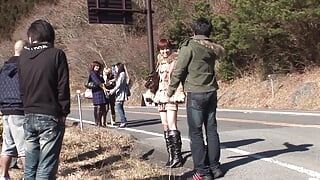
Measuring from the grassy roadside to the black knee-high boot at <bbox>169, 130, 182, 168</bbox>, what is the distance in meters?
0.24

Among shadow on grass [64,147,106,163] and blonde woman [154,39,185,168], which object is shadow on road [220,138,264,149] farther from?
shadow on grass [64,147,106,163]

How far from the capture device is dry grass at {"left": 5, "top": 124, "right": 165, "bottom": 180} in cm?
755

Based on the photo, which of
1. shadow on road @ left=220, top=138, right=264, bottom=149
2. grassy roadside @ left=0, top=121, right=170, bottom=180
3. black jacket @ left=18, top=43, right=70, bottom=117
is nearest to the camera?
black jacket @ left=18, top=43, right=70, bottom=117

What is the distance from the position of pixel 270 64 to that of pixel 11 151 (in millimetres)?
17514

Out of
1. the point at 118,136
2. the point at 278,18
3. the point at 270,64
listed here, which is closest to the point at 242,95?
the point at 270,64

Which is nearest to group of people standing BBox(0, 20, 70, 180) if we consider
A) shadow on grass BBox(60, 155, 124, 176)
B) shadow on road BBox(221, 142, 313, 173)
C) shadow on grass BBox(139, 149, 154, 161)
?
shadow on grass BBox(60, 155, 124, 176)

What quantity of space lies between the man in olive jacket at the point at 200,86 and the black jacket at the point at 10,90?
6.40 ft

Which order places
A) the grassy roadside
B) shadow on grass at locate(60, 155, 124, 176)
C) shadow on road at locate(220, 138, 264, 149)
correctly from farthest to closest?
shadow on road at locate(220, 138, 264, 149) → shadow on grass at locate(60, 155, 124, 176) → the grassy roadside

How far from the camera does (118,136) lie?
10812 millimetres

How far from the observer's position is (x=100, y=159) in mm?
8812

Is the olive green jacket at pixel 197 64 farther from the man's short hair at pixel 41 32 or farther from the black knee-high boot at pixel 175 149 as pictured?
the man's short hair at pixel 41 32

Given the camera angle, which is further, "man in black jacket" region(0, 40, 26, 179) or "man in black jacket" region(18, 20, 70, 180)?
"man in black jacket" region(0, 40, 26, 179)

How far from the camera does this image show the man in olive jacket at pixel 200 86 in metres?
6.77

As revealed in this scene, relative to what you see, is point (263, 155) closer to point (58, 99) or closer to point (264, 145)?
point (264, 145)
